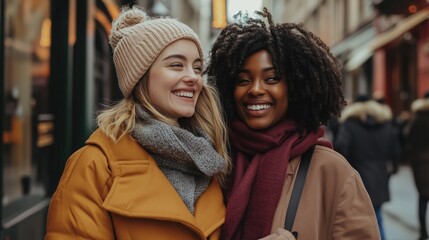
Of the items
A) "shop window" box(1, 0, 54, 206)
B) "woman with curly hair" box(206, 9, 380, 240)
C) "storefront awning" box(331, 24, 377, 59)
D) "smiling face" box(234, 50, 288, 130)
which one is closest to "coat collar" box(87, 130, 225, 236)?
"woman with curly hair" box(206, 9, 380, 240)

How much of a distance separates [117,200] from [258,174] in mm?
620

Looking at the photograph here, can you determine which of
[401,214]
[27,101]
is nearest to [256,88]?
[27,101]

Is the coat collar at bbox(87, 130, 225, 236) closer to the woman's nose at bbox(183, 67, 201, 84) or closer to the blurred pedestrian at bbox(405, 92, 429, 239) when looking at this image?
the woman's nose at bbox(183, 67, 201, 84)

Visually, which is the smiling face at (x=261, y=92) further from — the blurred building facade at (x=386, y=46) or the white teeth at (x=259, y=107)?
the blurred building facade at (x=386, y=46)

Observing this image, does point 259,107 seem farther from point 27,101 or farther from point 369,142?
point 369,142

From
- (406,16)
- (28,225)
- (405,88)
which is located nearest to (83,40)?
(28,225)

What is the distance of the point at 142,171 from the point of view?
232cm

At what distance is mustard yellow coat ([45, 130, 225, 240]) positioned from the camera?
2191mm

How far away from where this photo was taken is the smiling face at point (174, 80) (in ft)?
8.06

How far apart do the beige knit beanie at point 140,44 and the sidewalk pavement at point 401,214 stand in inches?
245

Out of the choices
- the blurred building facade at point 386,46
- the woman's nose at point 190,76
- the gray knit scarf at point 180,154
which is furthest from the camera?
the blurred building facade at point 386,46

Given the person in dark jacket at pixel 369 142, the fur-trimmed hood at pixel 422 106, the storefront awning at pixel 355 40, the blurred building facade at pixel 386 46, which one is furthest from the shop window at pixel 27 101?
the storefront awning at pixel 355 40

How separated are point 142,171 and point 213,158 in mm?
300

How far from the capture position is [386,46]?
1803cm
